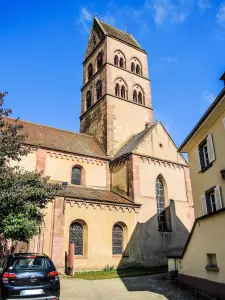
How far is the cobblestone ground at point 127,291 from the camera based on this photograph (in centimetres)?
1030

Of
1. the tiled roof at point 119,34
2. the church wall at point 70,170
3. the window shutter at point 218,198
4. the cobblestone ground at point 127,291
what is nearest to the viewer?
the cobblestone ground at point 127,291

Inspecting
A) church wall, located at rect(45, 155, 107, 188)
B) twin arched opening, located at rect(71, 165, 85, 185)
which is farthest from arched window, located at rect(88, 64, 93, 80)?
twin arched opening, located at rect(71, 165, 85, 185)

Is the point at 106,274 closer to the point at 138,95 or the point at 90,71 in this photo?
the point at 138,95

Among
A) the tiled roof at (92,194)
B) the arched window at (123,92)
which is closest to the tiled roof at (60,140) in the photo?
the tiled roof at (92,194)

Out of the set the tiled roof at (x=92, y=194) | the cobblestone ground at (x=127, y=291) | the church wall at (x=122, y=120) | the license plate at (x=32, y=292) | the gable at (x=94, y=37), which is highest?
the gable at (x=94, y=37)

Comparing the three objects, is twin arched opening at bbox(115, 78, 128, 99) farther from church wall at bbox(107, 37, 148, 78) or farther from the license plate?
the license plate

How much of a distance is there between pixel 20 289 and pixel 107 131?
21424 millimetres

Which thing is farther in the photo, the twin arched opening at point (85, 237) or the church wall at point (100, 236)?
the twin arched opening at point (85, 237)

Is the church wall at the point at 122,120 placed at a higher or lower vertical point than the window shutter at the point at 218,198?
higher

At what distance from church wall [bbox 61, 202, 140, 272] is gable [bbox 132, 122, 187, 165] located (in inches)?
260

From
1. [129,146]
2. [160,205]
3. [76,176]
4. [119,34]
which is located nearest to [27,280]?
[76,176]

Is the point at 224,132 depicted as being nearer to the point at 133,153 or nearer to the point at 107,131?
the point at 133,153

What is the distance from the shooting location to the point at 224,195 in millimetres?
11375

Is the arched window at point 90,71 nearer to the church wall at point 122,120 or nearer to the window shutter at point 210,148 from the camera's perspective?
the church wall at point 122,120
